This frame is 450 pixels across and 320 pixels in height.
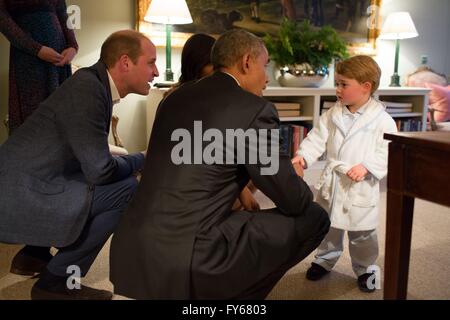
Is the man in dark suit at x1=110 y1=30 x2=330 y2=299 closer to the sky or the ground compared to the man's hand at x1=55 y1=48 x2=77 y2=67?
closer to the ground

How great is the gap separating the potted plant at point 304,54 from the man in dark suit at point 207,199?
2.06m

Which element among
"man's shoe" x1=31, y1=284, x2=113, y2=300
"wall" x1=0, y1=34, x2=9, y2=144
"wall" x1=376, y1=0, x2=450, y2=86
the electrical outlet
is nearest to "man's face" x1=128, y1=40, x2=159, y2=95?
"man's shoe" x1=31, y1=284, x2=113, y2=300

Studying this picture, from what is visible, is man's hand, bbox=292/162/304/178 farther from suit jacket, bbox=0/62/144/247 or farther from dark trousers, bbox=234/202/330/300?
suit jacket, bbox=0/62/144/247

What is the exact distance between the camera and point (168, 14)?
9.64 ft

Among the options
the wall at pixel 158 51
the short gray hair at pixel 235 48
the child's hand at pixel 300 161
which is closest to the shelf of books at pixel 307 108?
the wall at pixel 158 51

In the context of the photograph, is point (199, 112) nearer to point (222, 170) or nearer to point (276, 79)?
point (222, 170)

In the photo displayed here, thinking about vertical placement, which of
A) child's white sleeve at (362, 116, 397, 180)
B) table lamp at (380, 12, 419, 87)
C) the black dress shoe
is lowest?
the black dress shoe

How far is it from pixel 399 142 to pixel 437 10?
3.95m

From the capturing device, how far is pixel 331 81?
399cm

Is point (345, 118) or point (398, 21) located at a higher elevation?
point (398, 21)

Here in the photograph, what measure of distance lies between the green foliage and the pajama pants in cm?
176

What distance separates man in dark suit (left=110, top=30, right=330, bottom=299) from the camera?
1.20 m

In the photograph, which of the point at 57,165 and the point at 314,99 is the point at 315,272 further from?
the point at 314,99
